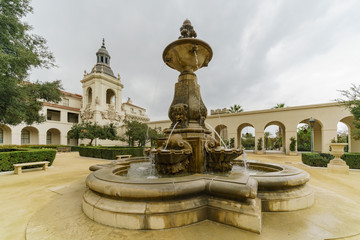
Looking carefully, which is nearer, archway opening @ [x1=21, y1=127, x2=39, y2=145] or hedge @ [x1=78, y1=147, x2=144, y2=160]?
hedge @ [x1=78, y1=147, x2=144, y2=160]

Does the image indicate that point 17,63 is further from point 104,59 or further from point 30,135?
point 104,59

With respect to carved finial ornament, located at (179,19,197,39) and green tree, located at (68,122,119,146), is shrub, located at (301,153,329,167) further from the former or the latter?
green tree, located at (68,122,119,146)

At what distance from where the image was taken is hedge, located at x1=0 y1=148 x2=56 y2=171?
25.4ft

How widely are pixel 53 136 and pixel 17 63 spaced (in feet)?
101

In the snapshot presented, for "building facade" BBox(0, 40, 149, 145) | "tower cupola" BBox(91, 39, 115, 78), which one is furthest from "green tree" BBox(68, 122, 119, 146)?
"tower cupola" BBox(91, 39, 115, 78)

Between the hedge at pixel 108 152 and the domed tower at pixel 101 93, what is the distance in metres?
14.7

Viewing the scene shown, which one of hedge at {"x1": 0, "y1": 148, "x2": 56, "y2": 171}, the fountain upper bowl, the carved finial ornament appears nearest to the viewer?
the fountain upper bowl

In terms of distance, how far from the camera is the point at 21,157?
8.45 m

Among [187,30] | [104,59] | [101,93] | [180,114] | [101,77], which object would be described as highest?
[104,59]

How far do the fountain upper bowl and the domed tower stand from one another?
28702 millimetres

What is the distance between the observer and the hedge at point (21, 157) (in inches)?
305

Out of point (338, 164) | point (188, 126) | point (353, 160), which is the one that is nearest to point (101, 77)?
point (188, 126)

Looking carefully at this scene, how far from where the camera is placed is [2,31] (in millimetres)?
8703

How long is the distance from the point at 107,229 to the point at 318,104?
23.9 metres
